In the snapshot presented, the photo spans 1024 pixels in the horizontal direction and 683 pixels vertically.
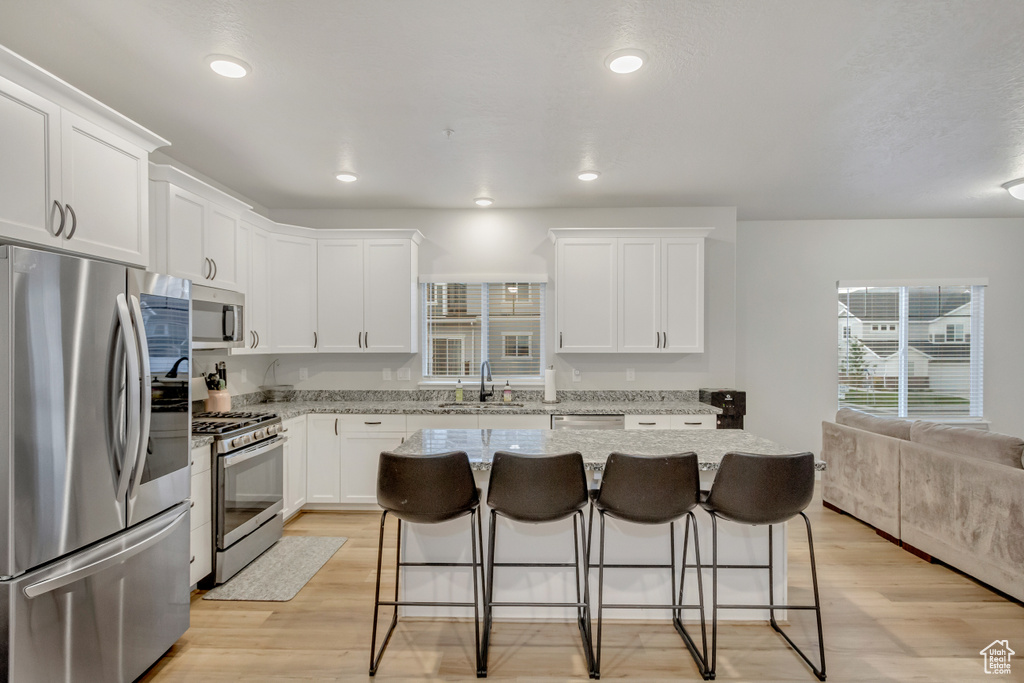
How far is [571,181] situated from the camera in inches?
151

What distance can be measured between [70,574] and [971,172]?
5.66 metres

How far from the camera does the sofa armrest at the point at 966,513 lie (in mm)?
2615

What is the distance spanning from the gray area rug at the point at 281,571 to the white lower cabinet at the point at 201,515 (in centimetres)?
17

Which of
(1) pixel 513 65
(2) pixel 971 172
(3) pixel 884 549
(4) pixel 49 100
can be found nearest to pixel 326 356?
(4) pixel 49 100

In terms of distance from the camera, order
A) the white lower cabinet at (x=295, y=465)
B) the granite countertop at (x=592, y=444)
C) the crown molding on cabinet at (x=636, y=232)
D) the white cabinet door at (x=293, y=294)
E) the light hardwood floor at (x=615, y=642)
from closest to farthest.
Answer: the light hardwood floor at (x=615, y=642) < the granite countertop at (x=592, y=444) < the white lower cabinet at (x=295, y=465) < the white cabinet door at (x=293, y=294) < the crown molding on cabinet at (x=636, y=232)

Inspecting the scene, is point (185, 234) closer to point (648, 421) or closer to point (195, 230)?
point (195, 230)

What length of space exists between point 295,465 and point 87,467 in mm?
2229

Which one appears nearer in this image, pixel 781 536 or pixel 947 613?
pixel 781 536

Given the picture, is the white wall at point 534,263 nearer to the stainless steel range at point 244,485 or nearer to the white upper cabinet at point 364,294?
the white upper cabinet at point 364,294

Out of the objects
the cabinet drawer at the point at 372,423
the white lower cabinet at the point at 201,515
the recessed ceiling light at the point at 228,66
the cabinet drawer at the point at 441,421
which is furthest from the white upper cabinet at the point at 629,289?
the white lower cabinet at the point at 201,515

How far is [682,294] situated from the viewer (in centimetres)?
436

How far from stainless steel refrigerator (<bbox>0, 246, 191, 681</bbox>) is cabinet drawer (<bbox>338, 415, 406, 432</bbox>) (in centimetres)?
186

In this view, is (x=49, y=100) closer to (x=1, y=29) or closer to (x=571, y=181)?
(x=1, y=29)

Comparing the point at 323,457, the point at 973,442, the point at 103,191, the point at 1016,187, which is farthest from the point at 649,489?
the point at 1016,187
